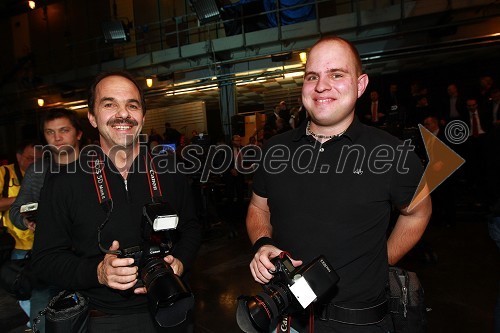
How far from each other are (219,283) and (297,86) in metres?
8.10

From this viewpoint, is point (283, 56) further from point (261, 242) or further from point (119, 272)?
point (119, 272)

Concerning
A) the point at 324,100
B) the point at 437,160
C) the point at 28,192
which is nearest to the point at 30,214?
the point at 28,192

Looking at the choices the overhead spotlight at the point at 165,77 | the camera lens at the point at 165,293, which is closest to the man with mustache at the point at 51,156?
the camera lens at the point at 165,293

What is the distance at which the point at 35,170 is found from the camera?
2896mm

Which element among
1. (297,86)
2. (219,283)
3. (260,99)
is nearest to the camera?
(219,283)

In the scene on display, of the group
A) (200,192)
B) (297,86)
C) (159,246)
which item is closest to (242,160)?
(200,192)

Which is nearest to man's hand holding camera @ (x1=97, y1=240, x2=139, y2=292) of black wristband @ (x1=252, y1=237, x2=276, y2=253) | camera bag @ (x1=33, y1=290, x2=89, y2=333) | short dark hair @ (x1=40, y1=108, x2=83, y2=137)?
camera bag @ (x1=33, y1=290, x2=89, y2=333)

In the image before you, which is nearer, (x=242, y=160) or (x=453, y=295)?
(x=453, y=295)

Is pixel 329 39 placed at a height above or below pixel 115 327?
above

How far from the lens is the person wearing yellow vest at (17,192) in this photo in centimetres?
295

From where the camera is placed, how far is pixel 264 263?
1.44 m

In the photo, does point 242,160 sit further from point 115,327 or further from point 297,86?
point 115,327

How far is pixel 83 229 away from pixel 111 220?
13cm

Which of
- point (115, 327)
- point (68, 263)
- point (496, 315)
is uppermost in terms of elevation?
point (68, 263)
